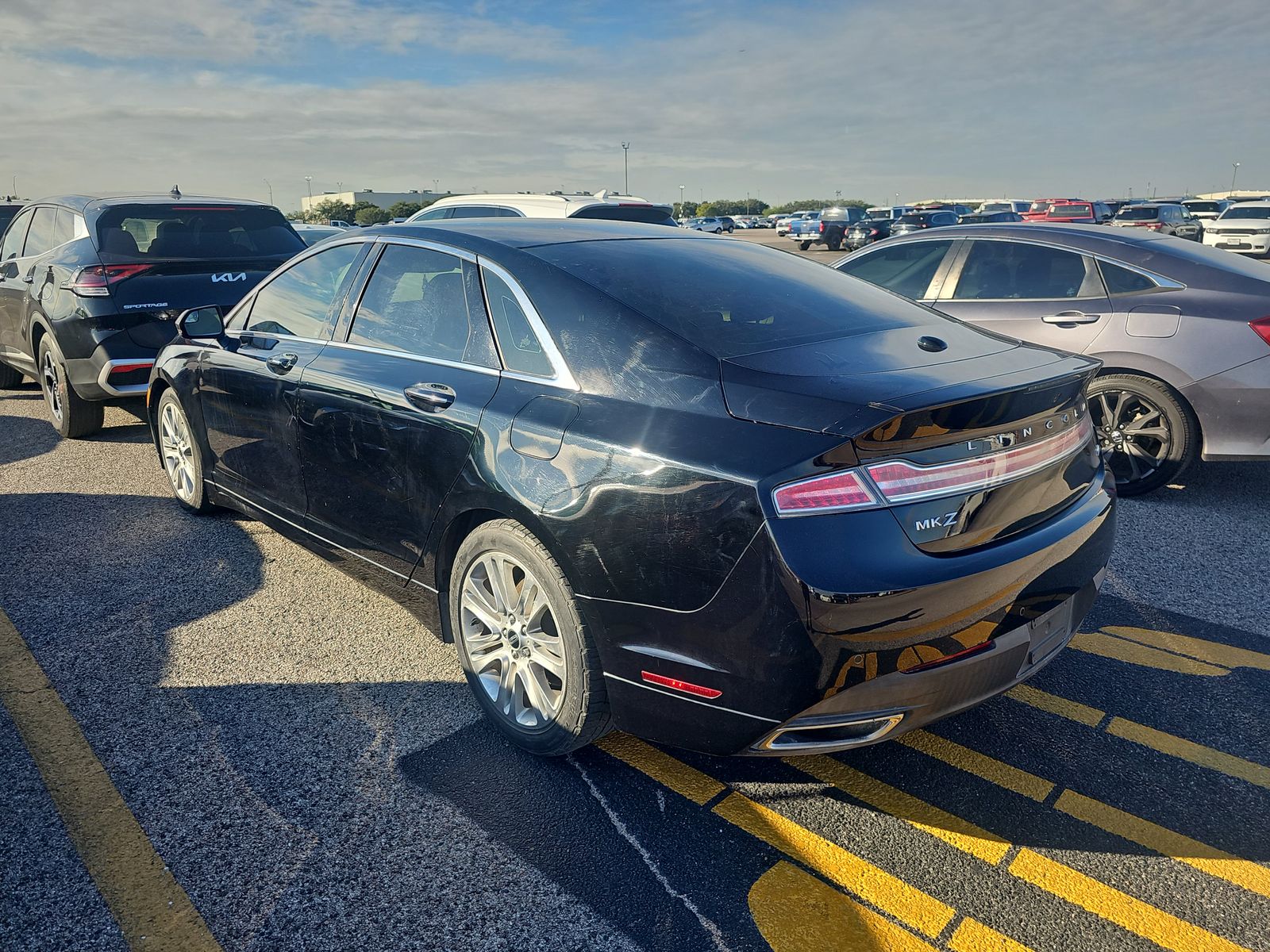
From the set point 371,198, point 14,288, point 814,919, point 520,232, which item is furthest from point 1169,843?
point 371,198

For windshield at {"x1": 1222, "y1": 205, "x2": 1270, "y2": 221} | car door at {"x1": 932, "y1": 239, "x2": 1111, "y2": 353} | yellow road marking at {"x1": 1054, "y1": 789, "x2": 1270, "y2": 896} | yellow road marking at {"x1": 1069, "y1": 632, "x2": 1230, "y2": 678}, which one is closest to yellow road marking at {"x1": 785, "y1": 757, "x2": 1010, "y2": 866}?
yellow road marking at {"x1": 1054, "y1": 789, "x2": 1270, "y2": 896}

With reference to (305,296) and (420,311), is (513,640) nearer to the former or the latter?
(420,311)

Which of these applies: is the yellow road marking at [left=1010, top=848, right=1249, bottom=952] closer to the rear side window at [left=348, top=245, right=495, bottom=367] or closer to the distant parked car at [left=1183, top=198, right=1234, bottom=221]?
the rear side window at [left=348, top=245, right=495, bottom=367]

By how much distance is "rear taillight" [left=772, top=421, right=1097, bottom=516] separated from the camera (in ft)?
7.16

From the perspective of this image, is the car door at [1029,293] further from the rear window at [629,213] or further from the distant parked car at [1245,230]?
the distant parked car at [1245,230]

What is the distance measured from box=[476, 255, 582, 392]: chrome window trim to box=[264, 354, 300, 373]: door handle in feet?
3.67

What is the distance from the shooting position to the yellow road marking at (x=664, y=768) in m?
2.73

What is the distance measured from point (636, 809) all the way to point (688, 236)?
225 cm

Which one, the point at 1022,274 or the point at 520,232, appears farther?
the point at 1022,274

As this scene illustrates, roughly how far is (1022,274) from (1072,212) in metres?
28.0

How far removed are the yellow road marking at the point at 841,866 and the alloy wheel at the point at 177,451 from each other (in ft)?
12.0

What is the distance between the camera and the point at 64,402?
6.86 meters

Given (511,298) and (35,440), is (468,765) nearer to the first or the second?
(511,298)

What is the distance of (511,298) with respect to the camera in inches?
119
